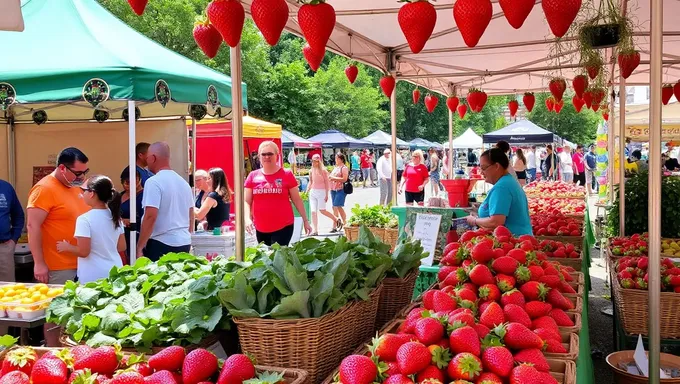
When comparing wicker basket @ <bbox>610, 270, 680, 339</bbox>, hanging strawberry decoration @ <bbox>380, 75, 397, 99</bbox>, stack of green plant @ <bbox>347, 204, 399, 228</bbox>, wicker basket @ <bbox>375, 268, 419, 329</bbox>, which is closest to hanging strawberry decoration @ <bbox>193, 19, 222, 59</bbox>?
wicker basket @ <bbox>375, 268, 419, 329</bbox>

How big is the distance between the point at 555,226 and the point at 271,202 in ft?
10.4

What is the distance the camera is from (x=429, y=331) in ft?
6.90

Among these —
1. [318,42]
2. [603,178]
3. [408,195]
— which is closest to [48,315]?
[318,42]

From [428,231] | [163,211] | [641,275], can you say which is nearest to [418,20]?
[428,231]

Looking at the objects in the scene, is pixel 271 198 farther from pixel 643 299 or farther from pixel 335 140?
pixel 335 140

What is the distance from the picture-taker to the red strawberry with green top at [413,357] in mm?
1902

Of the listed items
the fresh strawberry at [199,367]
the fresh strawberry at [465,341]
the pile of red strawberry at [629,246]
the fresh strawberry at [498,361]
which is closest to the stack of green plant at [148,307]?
the fresh strawberry at [199,367]

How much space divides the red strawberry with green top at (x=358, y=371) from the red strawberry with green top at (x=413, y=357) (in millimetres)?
92

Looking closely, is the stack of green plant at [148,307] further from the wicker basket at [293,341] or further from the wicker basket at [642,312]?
the wicker basket at [642,312]

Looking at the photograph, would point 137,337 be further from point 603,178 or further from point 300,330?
point 603,178

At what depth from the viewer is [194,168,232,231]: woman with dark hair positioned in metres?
7.25

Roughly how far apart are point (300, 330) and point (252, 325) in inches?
7.7

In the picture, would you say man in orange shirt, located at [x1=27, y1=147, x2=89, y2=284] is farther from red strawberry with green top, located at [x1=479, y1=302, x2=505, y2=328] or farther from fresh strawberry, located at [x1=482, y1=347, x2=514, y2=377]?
fresh strawberry, located at [x1=482, y1=347, x2=514, y2=377]

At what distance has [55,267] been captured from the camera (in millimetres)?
5012
